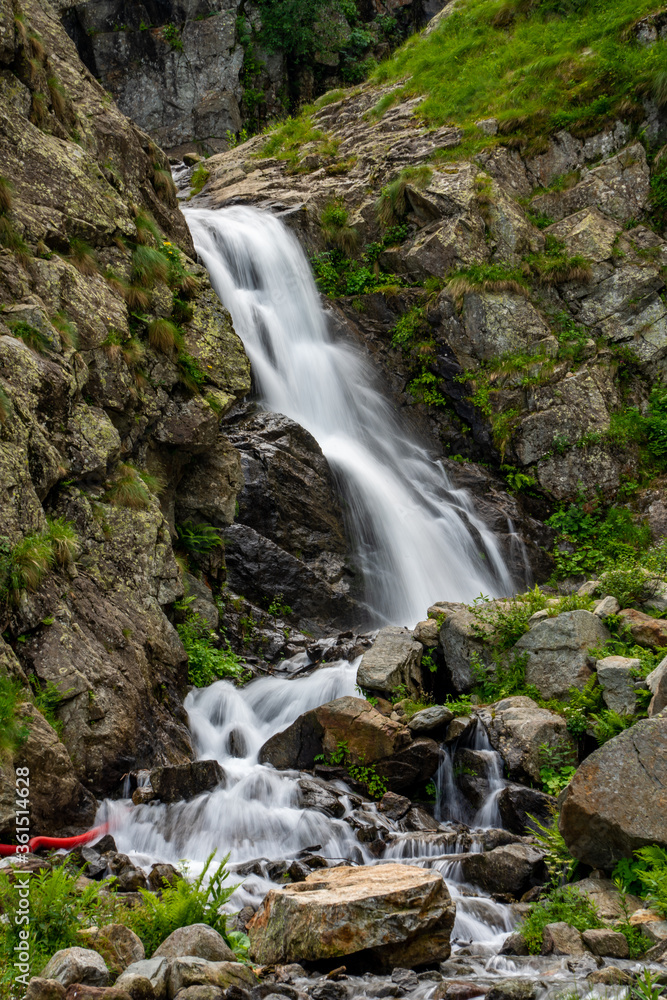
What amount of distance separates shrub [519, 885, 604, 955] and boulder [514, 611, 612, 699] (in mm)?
2872

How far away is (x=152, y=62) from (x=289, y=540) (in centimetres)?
2243

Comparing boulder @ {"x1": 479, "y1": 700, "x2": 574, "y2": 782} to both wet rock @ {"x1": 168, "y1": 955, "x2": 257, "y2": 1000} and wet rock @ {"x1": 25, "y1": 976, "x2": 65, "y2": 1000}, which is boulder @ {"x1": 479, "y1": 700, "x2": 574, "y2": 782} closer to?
wet rock @ {"x1": 168, "y1": 955, "x2": 257, "y2": 1000}

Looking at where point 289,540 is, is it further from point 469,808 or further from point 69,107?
point 69,107

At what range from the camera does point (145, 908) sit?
4.16 meters

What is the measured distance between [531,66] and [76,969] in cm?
2159

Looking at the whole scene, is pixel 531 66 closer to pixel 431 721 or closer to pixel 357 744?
pixel 431 721

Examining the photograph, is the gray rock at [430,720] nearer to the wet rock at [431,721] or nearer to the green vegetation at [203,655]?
the wet rock at [431,721]

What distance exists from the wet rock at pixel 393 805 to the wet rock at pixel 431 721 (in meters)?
0.75

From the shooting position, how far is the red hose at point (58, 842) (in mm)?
4883

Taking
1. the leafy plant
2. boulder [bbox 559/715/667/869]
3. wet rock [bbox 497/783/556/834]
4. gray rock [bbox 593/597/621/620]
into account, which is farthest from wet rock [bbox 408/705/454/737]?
the leafy plant

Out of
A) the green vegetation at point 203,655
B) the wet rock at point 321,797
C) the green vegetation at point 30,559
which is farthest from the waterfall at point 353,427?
the green vegetation at point 30,559

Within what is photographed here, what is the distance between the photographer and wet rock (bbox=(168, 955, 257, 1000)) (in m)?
3.34

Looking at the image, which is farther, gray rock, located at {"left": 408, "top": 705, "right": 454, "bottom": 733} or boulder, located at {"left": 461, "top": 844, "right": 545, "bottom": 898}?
gray rock, located at {"left": 408, "top": 705, "right": 454, "bottom": 733}

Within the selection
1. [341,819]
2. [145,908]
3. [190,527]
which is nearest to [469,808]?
[341,819]
